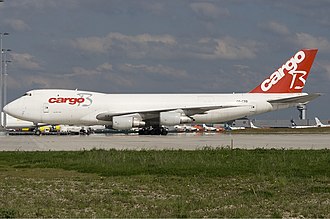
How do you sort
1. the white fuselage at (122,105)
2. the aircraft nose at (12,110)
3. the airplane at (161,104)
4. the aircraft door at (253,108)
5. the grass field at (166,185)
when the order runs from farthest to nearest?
the aircraft door at (253,108)
the aircraft nose at (12,110)
the white fuselage at (122,105)
the airplane at (161,104)
the grass field at (166,185)

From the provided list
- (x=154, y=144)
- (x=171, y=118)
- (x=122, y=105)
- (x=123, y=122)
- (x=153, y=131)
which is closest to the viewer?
(x=154, y=144)

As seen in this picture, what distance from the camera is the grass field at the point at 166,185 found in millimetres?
10016

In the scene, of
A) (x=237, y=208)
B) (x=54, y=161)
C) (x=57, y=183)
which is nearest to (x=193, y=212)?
(x=237, y=208)

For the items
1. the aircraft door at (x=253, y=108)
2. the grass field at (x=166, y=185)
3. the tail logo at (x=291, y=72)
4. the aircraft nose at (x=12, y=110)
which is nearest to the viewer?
the grass field at (x=166, y=185)

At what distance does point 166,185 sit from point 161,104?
35661mm

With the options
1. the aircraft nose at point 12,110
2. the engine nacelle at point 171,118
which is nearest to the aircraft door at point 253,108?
the engine nacelle at point 171,118

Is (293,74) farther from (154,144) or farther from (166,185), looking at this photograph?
(166,185)

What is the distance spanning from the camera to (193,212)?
32.2 feet

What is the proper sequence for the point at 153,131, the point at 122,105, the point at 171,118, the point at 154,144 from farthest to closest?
the point at 153,131 < the point at 122,105 < the point at 171,118 < the point at 154,144

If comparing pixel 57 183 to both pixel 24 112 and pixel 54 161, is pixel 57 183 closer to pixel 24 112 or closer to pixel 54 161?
pixel 54 161

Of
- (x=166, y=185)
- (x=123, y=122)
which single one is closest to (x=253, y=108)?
(x=123, y=122)

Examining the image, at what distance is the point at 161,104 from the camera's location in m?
49.1

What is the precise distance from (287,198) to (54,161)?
35.2 feet

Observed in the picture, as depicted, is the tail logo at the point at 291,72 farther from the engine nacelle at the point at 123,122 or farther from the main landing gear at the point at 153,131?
the engine nacelle at the point at 123,122
